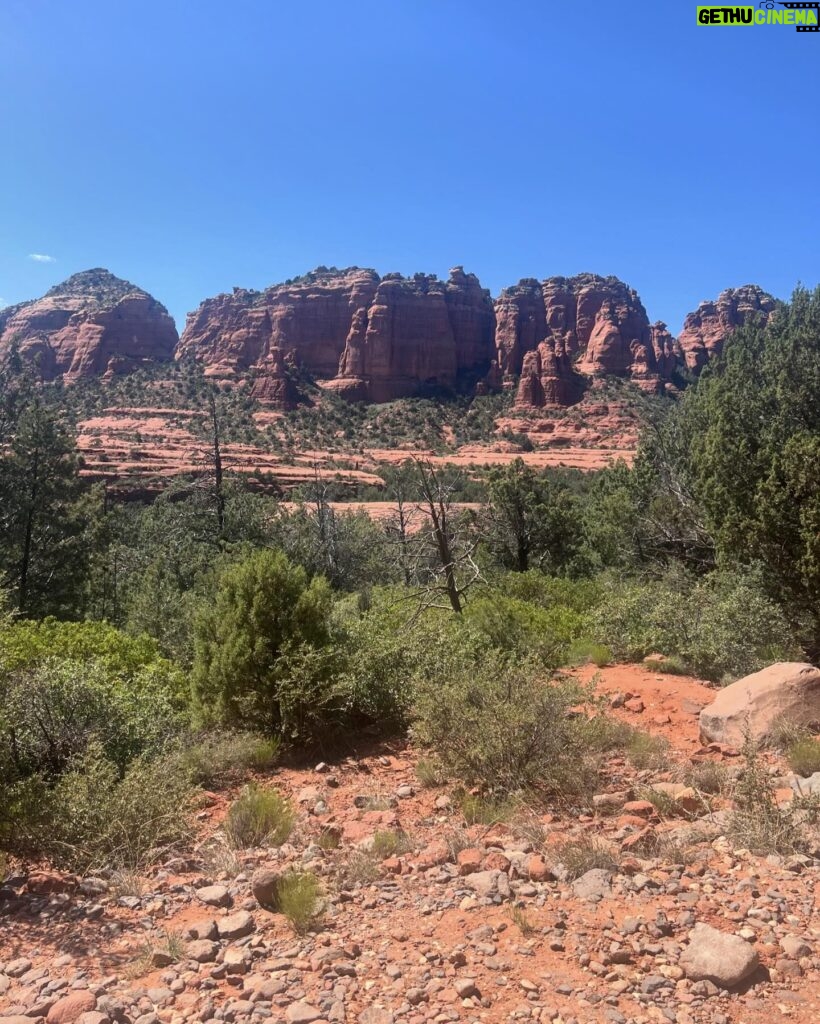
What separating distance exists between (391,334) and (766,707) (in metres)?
105

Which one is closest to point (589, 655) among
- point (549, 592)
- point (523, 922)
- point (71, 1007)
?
point (549, 592)

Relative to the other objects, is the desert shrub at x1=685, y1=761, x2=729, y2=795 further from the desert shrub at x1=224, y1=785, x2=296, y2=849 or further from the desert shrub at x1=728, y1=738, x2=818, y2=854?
the desert shrub at x1=224, y1=785, x2=296, y2=849

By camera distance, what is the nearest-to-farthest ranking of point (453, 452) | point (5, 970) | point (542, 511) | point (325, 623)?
point (5, 970) → point (325, 623) → point (542, 511) → point (453, 452)

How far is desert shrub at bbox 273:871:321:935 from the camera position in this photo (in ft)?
11.2

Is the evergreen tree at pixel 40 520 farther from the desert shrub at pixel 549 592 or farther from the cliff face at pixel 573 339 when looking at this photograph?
the cliff face at pixel 573 339

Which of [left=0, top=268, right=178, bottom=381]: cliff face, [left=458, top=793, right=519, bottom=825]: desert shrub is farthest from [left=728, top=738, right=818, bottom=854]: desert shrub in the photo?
[left=0, top=268, right=178, bottom=381]: cliff face

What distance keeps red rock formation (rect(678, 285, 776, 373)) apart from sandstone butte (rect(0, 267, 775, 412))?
269mm

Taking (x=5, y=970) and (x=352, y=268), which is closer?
(x=5, y=970)

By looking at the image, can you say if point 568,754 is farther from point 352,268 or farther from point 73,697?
point 352,268

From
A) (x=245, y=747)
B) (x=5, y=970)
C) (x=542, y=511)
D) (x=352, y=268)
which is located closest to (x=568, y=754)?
(x=245, y=747)

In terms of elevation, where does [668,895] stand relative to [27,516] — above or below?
below

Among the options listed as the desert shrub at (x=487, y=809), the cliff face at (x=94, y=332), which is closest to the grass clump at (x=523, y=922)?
the desert shrub at (x=487, y=809)

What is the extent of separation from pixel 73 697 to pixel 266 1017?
3943mm

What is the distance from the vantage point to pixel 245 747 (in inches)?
251
